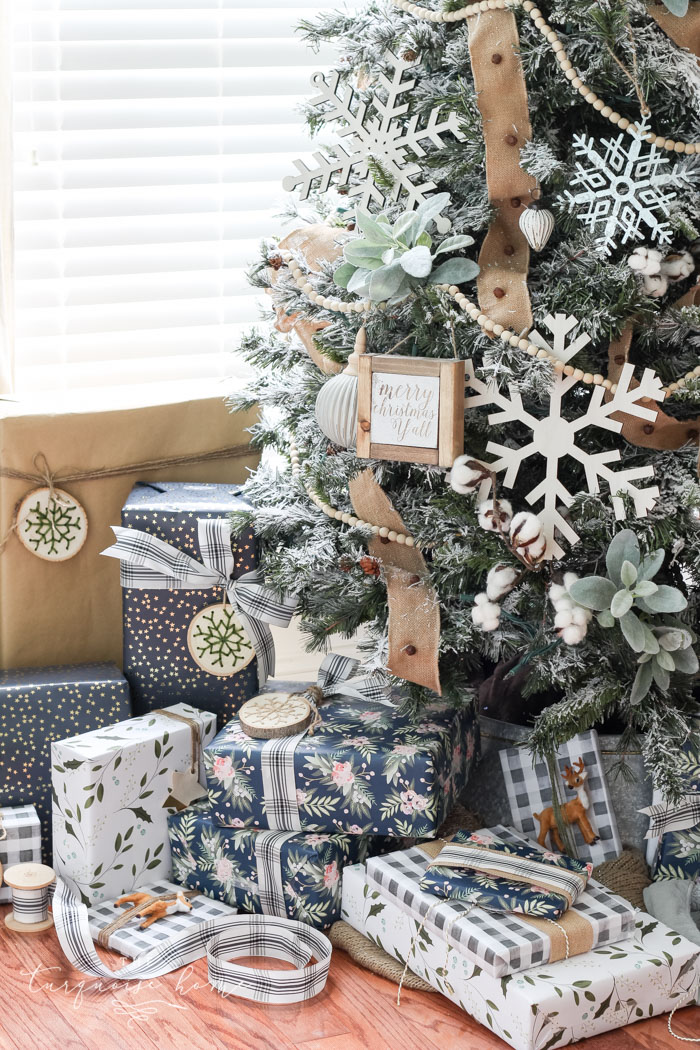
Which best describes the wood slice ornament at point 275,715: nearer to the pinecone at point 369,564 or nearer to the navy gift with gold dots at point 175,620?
the navy gift with gold dots at point 175,620

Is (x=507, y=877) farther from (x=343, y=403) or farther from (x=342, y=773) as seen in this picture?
(x=343, y=403)

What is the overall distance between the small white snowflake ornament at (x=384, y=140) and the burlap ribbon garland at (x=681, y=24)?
19 centimetres

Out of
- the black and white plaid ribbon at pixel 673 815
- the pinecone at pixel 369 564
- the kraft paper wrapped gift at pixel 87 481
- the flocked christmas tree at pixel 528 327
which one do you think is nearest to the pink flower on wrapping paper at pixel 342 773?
the flocked christmas tree at pixel 528 327

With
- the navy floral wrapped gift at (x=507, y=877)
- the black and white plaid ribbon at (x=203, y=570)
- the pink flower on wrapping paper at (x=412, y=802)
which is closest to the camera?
the navy floral wrapped gift at (x=507, y=877)

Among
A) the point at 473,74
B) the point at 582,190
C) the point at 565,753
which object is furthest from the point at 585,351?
the point at 565,753

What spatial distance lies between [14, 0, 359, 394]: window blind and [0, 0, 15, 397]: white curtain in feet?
0.26

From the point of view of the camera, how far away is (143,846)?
51.1 inches

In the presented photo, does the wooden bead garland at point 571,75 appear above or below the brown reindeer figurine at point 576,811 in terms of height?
above

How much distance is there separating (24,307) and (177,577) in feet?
1.81

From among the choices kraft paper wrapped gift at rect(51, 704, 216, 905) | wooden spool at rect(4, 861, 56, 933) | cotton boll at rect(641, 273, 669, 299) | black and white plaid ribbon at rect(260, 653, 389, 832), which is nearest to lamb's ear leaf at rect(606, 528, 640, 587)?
cotton boll at rect(641, 273, 669, 299)

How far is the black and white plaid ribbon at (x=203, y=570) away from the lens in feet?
4.33

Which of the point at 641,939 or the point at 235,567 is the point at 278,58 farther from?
the point at 641,939

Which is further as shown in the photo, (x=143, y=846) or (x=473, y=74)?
(x=143, y=846)

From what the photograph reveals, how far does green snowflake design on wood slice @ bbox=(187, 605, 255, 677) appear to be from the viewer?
1.35 meters
